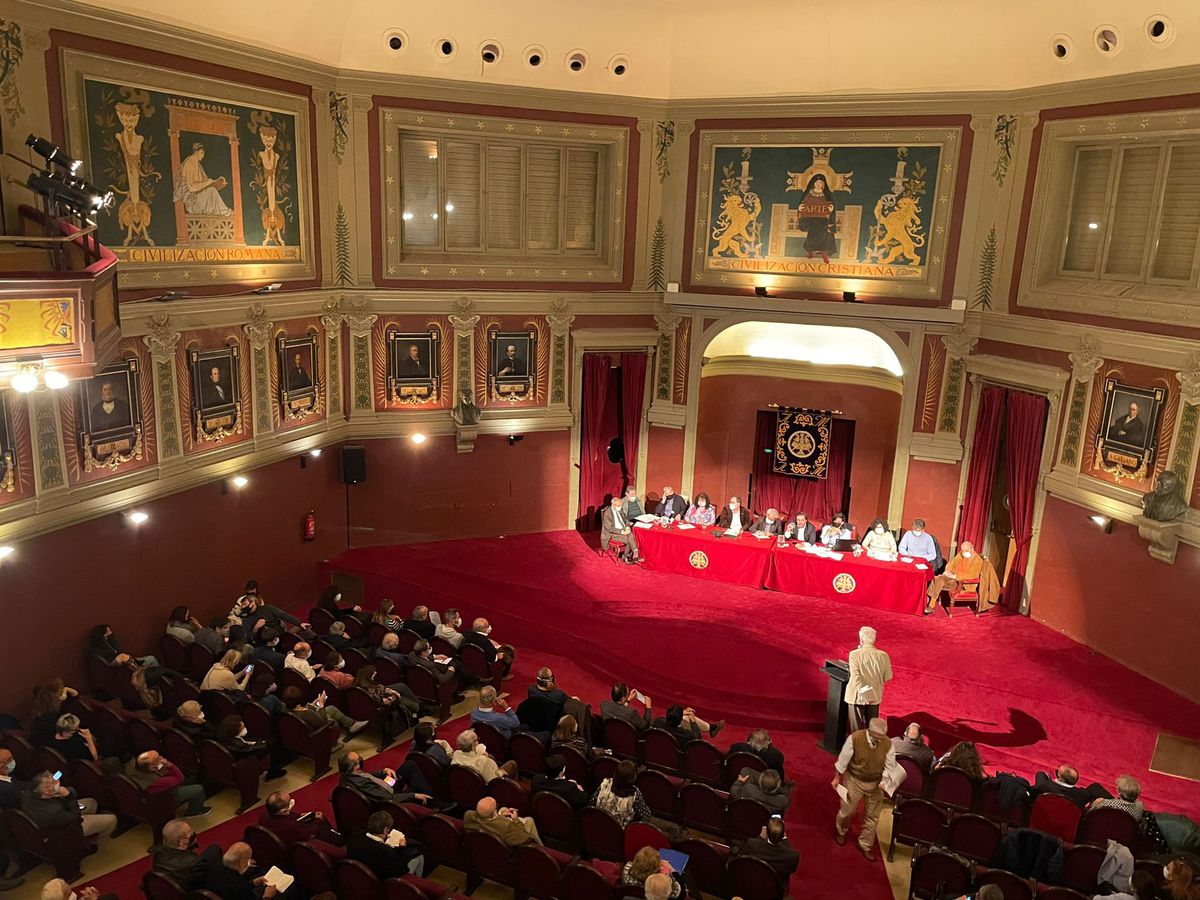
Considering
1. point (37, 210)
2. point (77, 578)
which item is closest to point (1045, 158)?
point (37, 210)

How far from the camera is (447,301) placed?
545 inches

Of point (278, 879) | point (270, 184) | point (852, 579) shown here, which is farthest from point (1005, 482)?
point (270, 184)

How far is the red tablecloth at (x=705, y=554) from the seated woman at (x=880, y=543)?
143 centimetres

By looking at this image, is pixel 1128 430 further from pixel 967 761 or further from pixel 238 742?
pixel 238 742

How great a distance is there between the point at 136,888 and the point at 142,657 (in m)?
3.92

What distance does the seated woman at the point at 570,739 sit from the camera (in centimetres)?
820

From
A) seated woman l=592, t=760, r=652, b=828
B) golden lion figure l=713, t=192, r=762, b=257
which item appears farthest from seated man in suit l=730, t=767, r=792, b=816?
golden lion figure l=713, t=192, r=762, b=257

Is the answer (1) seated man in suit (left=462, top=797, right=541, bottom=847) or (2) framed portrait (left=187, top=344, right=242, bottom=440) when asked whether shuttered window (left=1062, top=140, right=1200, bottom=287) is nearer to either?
(1) seated man in suit (left=462, top=797, right=541, bottom=847)

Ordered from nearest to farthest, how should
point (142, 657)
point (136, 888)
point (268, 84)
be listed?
→ point (136, 888) < point (142, 657) < point (268, 84)

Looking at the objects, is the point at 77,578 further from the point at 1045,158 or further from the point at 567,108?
the point at 1045,158

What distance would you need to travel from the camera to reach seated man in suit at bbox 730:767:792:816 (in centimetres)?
742

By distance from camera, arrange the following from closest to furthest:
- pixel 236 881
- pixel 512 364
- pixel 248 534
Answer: pixel 236 881, pixel 248 534, pixel 512 364

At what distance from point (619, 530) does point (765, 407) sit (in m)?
3.66

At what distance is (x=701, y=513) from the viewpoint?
14297mm
